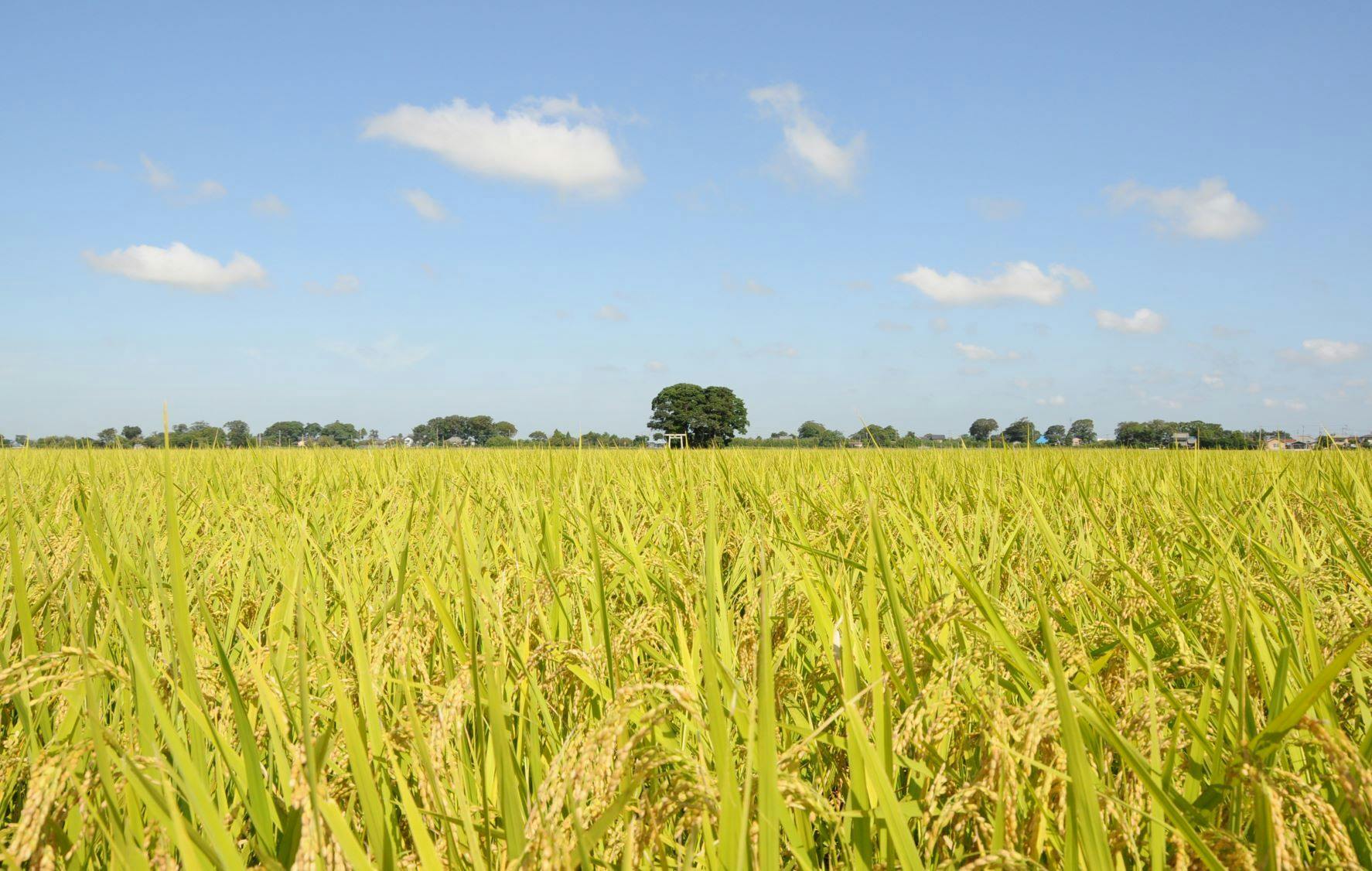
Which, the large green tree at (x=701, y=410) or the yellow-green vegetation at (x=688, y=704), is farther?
the large green tree at (x=701, y=410)

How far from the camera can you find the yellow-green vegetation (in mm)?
720

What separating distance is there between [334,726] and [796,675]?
79 centimetres

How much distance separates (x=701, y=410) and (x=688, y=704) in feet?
239

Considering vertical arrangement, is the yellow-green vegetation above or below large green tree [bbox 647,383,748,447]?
below

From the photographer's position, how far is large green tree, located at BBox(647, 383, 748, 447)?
71.8m

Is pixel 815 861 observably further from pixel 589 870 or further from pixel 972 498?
pixel 972 498

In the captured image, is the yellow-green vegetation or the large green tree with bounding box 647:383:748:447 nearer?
the yellow-green vegetation

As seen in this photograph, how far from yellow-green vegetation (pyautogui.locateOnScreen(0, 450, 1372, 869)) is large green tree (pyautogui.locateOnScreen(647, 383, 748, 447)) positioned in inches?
2666

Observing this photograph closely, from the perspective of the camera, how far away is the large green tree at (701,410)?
71.8m

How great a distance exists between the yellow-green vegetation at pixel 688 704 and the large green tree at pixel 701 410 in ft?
222

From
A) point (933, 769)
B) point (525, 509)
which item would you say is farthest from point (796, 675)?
point (525, 509)

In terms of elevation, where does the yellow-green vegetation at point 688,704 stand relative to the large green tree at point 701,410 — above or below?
below

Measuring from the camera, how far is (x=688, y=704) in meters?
0.64

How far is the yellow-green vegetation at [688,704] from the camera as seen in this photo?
2.36ft
